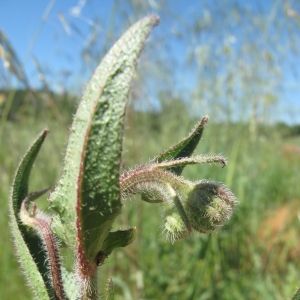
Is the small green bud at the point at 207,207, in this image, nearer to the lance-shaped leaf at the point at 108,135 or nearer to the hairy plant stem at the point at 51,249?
the lance-shaped leaf at the point at 108,135

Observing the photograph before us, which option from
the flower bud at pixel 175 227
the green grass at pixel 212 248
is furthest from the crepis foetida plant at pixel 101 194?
the green grass at pixel 212 248

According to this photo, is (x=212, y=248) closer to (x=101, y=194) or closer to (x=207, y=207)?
(x=207, y=207)

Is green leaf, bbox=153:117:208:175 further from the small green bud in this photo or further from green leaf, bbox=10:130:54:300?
green leaf, bbox=10:130:54:300

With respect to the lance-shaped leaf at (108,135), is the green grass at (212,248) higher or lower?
lower

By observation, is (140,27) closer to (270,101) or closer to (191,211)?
(191,211)

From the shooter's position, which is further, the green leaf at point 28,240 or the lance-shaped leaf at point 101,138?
the green leaf at point 28,240

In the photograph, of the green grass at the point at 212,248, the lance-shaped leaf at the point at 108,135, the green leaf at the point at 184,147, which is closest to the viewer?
the lance-shaped leaf at the point at 108,135

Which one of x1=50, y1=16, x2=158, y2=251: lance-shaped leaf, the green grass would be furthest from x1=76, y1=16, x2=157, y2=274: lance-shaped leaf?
the green grass
